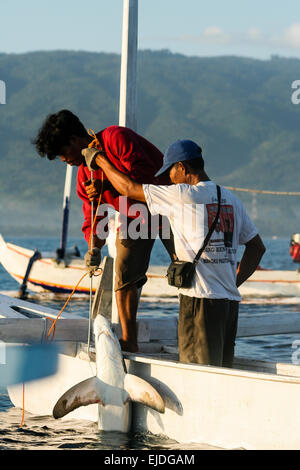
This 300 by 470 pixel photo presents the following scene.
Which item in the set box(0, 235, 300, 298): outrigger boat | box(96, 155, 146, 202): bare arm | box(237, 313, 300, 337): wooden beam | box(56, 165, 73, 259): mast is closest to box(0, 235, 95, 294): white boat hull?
box(0, 235, 300, 298): outrigger boat

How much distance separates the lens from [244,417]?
5.53m

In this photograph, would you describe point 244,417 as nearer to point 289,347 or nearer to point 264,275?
point 289,347

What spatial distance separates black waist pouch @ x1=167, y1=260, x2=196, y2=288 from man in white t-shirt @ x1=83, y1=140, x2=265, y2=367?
44 mm

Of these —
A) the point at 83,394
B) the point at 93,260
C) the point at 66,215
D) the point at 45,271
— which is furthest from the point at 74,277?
the point at 83,394

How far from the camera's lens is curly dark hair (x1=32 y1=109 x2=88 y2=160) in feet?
21.1

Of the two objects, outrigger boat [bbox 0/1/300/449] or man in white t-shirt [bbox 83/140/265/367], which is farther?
man in white t-shirt [bbox 83/140/265/367]

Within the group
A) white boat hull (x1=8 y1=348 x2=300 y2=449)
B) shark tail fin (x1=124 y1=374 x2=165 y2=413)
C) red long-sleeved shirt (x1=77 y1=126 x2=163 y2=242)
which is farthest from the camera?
red long-sleeved shirt (x1=77 y1=126 x2=163 y2=242)

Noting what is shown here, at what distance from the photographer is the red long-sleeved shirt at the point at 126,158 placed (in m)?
6.33

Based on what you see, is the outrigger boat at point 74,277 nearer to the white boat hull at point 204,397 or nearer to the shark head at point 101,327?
the white boat hull at point 204,397

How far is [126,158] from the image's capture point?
20.8ft

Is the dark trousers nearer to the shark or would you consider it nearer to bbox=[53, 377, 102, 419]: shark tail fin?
the shark

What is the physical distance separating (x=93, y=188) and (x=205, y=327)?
1.54 meters
